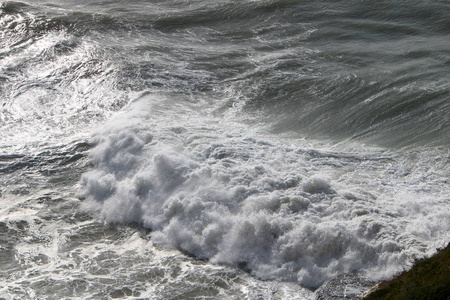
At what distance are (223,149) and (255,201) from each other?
108 inches

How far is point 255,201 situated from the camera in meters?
13.6

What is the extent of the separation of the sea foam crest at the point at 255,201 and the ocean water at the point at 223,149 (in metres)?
0.04

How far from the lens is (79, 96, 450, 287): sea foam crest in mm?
12023

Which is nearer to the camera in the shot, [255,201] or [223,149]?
[255,201]

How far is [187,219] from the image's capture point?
544 inches

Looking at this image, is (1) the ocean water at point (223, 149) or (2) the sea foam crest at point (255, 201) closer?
(2) the sea foam crest at point (255, 201)

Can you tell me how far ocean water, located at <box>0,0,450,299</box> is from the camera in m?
12.1

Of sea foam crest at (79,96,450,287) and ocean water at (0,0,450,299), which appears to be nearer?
sea foam crest at (79,96,450,287)

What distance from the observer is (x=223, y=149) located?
52.4 feet

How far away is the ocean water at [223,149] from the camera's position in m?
12.1

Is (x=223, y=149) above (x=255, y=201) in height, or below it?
above

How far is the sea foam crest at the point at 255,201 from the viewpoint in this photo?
12.0 metres

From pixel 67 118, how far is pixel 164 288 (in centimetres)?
974

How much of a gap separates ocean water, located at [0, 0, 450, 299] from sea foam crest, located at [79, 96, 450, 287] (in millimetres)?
41
